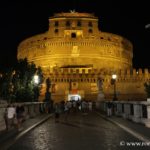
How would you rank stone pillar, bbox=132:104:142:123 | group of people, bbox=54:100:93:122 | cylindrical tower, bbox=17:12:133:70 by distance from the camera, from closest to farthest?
1. stone pillar, bbox=132:104:142:123
2. group of people, bbox=54:100:93:122
3. cylindrical tower, bbox=17:12:133:70

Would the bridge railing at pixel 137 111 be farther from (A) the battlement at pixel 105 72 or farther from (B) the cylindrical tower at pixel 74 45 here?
(B) the cylindrical tower at pixel 74 45

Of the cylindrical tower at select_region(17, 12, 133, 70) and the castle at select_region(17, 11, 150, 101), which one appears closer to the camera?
the castle at select_region(17, 11, 150, 101)

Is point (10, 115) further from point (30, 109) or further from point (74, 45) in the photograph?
point (74, 45)

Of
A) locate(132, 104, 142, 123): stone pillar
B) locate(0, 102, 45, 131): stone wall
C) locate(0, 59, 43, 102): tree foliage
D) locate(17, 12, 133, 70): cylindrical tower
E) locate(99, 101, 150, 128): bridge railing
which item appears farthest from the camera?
locate(17, 12, 133, 70): cylindrical tower

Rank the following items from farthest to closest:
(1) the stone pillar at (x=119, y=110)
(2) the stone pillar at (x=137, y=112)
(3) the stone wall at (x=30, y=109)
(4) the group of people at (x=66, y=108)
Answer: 1. (1) the stone pillar at (x=119, y=110)
2. (4) the group of people at (x=66, y=108)
3. (2) the stone pillar at (x=137, y=112)
4. (3) the stone wall at (x=30, y=109)

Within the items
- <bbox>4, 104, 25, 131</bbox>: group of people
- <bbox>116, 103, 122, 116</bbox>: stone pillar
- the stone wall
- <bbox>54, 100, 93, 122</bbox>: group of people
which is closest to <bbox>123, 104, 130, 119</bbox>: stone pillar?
<bbox>116, 103, 122, 116</bbox>: stone pillar

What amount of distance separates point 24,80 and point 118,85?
29269mm

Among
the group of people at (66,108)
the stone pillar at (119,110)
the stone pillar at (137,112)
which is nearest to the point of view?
the stone pillar at (137,112)

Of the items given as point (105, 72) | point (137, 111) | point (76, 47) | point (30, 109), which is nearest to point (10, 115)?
point (137, 111)

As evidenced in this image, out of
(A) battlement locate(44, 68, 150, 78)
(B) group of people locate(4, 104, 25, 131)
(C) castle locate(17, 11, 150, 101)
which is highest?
(C) castle locate(17, 11, 150, 101)

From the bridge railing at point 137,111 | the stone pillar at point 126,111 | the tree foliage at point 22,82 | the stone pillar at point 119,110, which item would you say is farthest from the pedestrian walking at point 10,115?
the tree foliage at point 22,82

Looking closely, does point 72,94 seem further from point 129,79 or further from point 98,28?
point 98,28

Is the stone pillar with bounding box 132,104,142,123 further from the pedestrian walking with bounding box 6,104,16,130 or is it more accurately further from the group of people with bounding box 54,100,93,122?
the pedestrian walking with bounding box 6,104,16,130

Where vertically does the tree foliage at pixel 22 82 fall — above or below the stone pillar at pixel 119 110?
above
